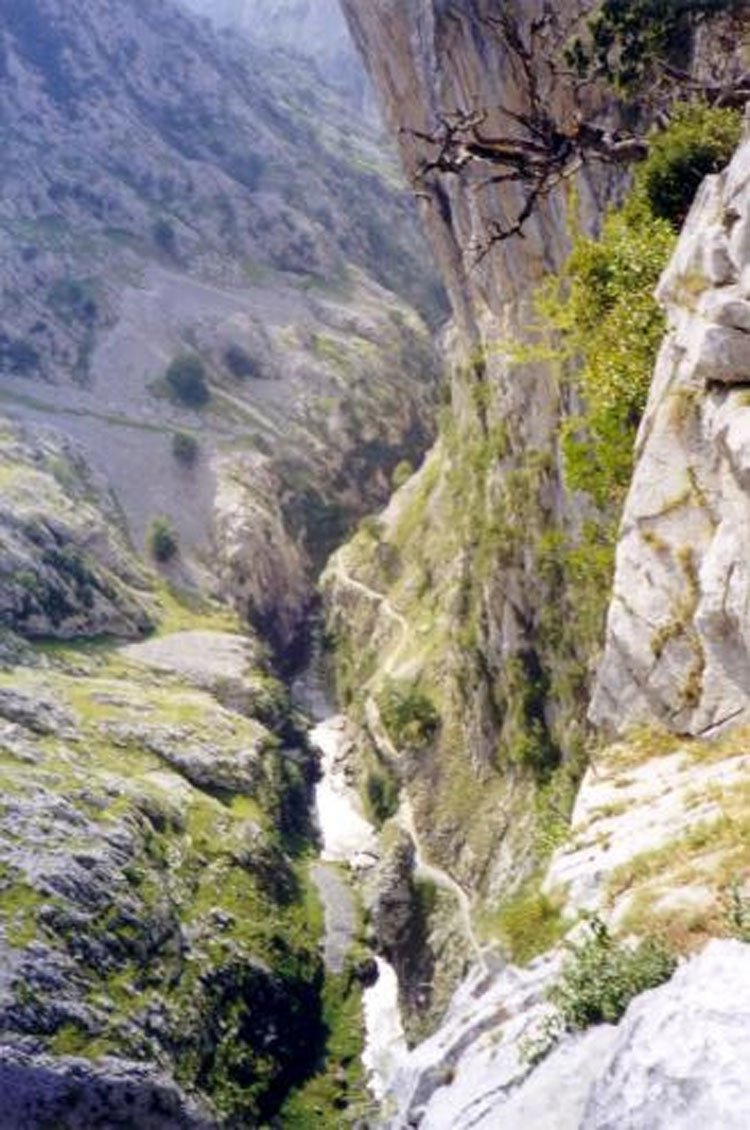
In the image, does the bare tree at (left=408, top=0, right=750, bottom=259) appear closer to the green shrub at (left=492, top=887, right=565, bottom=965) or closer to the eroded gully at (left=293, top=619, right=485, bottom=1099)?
the green shrub at (left=492, top=887, right=565, bottom=965)

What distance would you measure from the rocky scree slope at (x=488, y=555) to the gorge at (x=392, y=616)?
0.43 metres

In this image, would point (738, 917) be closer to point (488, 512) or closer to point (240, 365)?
point (488, 512)

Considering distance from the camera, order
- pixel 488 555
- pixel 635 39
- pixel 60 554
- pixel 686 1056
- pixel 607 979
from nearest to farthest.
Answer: pixel 686 1056 < pixel 607 979 < pixel 635 39 < pixel 488 555 < pixel 60 554

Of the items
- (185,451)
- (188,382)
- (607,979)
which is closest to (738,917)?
(607,979)

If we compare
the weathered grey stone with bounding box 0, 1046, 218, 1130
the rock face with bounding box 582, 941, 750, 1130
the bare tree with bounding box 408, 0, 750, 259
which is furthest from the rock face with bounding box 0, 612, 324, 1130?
the rock face with bounding box 582, 941, 750, 1130

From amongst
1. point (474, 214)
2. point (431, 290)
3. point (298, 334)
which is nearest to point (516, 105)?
point (474, 214)

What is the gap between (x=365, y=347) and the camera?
156750 mm

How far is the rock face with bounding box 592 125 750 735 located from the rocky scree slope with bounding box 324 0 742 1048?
1297cm

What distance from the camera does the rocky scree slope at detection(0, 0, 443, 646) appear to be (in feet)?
422

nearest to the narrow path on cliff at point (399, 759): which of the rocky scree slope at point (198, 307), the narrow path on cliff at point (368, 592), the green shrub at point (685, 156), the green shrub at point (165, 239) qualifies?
the narrow path on cliff at point (368, 592)

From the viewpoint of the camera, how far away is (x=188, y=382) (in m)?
141

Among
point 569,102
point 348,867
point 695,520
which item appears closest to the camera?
point 695,520

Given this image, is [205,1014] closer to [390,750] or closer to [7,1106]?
[7,1106]

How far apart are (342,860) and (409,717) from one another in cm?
1502
